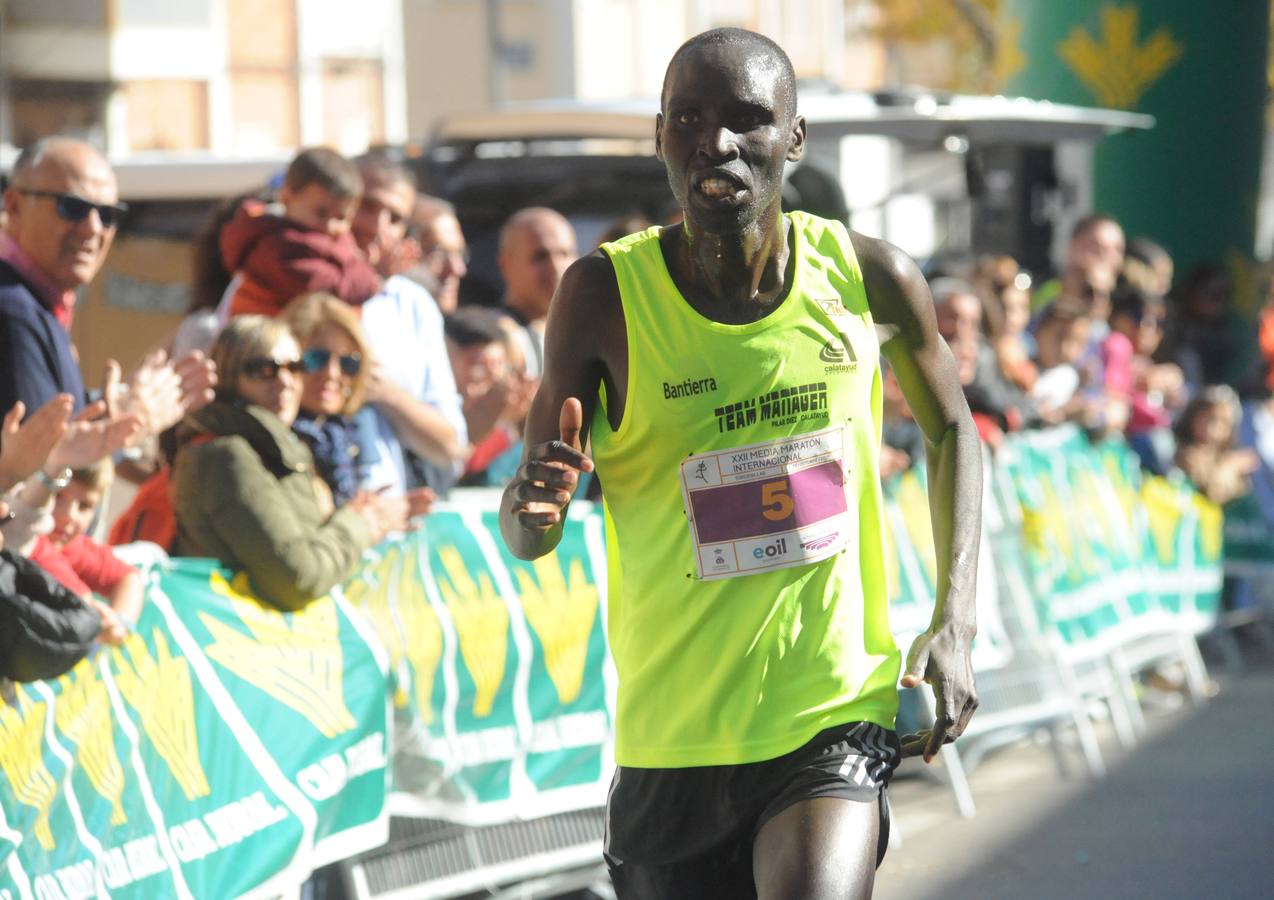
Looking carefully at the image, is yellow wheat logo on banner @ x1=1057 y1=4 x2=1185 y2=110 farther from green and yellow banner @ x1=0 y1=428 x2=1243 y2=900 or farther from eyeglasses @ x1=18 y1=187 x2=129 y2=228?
eyeglasses @ x1=18 y1=187 x2=129 y2=228

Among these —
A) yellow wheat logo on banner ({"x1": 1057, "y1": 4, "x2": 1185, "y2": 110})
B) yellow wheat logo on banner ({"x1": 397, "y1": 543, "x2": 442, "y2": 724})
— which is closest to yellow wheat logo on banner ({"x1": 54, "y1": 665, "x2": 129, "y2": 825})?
yellow wheat logo on banner ({"x1": 397, "y1": 543, "x2": 442, "y2": 724})

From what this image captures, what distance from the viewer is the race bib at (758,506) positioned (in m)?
3.44

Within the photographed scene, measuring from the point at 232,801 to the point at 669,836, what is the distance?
70.8 inches

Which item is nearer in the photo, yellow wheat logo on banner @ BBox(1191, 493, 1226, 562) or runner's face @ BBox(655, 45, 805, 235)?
runner's face @ BBox(655, 45, 805, 235)

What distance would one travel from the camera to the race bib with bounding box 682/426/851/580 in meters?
3.44

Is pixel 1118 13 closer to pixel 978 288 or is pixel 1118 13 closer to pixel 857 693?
pixel 978 288

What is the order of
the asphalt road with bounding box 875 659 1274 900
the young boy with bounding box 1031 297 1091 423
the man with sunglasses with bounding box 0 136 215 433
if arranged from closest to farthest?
the man with sunglasses with bounding box 0 136 215 433 → the asphalt road with bounding box 875 659 1274 900 → the young boy with bounding box 1031 297 1091 423

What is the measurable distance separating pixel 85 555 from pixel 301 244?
169 centimetres

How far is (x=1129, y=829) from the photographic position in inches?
285

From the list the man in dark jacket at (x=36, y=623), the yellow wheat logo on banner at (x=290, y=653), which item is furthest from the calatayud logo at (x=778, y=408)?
the yellow wheat logo on banner at (x=290, y=653)

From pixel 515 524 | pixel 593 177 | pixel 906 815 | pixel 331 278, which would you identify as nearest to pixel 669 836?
pixel 515 524

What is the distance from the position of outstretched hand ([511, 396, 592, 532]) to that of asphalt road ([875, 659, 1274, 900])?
3592mm

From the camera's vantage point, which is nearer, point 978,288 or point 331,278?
point 331,278

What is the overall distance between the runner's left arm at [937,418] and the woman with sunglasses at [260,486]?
2.16 m
